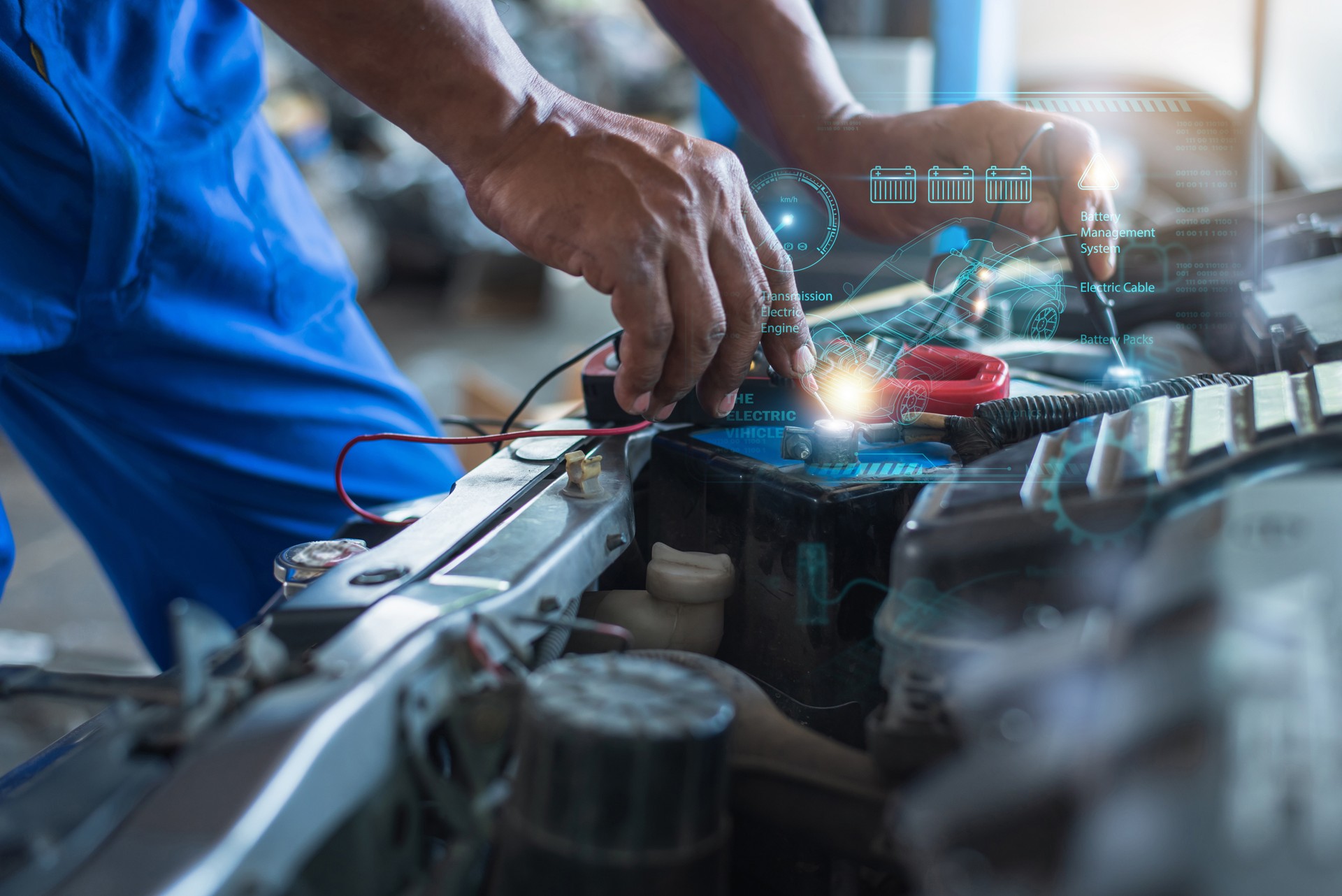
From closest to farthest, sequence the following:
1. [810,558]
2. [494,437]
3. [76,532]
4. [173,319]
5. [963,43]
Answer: [810,558] < [494,437] < [173,319] < [76,532] < [963,43]

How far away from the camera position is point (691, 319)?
0.67 meters

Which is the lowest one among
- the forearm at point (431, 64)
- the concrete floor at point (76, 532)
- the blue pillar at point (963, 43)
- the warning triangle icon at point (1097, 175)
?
the concrete floor at point (76, 532)

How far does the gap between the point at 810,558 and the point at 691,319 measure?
18 cm

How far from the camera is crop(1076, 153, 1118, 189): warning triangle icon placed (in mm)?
846

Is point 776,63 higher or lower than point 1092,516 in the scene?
higher

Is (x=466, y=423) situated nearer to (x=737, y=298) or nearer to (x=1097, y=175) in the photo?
(x=737, y=298)

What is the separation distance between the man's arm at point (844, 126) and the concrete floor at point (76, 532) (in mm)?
294

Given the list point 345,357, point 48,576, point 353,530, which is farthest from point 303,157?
point 353,530

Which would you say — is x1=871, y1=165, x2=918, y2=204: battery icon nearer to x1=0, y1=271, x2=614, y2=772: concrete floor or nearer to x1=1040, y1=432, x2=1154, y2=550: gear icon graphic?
x1=0, y1=271, x2=614, y2=772: concrete floor

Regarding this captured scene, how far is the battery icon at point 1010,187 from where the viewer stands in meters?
0.87

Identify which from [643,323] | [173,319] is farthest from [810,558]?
[173,319]

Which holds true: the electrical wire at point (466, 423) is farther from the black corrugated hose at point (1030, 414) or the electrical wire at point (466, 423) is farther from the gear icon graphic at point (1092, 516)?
the gear icon graphic at point (1092, 516)

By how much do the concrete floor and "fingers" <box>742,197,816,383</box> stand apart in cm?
19

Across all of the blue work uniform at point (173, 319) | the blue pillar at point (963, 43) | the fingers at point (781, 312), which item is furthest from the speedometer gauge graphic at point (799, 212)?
the blue pillar at point (963, 43)
